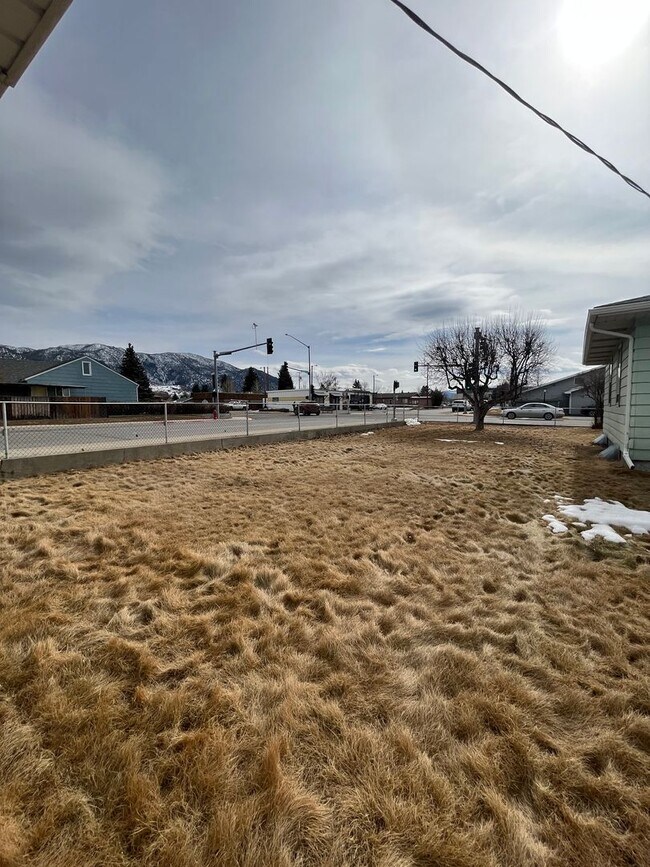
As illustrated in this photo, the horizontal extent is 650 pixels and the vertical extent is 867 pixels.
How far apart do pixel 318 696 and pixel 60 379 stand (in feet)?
120

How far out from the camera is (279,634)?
2.33 meters

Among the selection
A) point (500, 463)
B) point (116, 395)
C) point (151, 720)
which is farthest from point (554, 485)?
point (116, 395)

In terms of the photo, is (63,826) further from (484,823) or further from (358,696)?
(484,823)

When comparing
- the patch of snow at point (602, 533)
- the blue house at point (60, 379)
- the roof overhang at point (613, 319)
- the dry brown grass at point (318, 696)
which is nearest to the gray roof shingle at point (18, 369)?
the blue house at point (60, 379)

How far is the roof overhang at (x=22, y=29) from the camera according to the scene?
209 cm

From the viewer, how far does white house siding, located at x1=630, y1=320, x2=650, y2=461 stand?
7355 millimetres

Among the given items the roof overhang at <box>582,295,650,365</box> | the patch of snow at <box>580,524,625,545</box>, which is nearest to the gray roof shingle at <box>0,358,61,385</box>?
the roof overhang at <box>582,295,650,365</box>

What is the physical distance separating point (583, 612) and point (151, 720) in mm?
2801

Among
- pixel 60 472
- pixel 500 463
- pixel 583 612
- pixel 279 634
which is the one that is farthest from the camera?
pixel 500 463

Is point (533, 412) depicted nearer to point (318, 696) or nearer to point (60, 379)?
point (318, 696)

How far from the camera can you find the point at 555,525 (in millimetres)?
4332

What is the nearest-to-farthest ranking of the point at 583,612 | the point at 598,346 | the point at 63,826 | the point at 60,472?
1. the point at 63,826
2. the point at 583,612
3. the point at 60,472
4. the point at 598,346

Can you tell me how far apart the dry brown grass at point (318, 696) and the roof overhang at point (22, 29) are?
3.55 meters

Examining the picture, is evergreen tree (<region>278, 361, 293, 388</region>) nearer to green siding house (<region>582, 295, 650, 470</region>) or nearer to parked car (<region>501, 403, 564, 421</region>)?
parked car (<region>501, 403, 564, 421</region>)
